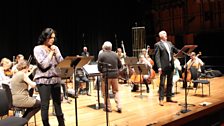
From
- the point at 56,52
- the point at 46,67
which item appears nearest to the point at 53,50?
the point at 56,52

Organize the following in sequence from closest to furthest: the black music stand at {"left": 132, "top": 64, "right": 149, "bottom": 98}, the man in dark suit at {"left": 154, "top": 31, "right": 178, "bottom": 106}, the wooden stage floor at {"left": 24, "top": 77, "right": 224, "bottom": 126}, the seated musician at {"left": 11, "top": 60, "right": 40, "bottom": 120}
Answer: the seated musician at {"left": 11, "top": 60, "right": 40, "bottom": 120}, the wooden stage floor at {"left": 24, "top": 77, "right": 224, "bottom": 126}, the man in dark suit at {"left": 154, "top": 31, "right": 178, "bottom": 106}, the black music stand at {"left": 132, "top": 64, "right": 149, "bottom": 98}

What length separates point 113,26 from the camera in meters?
14.2

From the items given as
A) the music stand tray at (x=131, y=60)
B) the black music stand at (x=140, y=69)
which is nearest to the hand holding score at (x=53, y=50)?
the black music stand at (x=140, y=69)

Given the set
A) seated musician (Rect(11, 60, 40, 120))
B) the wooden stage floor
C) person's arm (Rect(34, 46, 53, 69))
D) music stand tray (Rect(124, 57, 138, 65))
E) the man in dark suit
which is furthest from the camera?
music stand tray (Rect(124, 57, 138, 65))

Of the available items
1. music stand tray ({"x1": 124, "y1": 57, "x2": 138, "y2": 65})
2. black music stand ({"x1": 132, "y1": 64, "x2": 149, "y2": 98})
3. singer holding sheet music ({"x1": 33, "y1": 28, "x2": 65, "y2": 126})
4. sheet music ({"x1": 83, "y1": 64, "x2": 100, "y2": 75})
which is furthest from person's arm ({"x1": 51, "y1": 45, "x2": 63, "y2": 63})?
music stand tray ({"x1": 124, "y1": 57, "x2": 138, "y2": 65})

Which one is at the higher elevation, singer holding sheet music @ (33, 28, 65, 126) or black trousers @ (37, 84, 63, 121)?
singer holding sheet music @ (33, 28, 65, 126)

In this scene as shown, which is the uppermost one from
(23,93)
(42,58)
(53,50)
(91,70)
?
(53,50)

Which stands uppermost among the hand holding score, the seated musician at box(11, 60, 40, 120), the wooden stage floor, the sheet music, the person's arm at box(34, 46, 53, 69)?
the hand holding score

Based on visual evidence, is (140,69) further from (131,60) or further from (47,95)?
(47,95)

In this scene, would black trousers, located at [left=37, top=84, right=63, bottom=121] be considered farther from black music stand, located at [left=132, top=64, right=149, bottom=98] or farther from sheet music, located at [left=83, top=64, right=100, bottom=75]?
black music stand, located at [left=132, top=64, right=149, bottom=98]

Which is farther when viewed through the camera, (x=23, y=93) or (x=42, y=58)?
(x=23, y=93)

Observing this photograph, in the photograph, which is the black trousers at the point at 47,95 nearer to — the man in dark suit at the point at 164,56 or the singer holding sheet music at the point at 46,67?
the singer holding sheet music at the point at 46,67

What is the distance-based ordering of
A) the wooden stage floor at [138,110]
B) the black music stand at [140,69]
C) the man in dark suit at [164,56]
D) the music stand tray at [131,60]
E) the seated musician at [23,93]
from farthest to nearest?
the music stand tray at [131,60] < the black music stand at [140,69] < the man in dark suit at [164,56] < the wooden stage floor at [138,110] < the seated musician at [23,93]

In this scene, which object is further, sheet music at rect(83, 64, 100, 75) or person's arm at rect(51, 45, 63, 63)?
sheet music at rect(83, 64, 100, 75)
